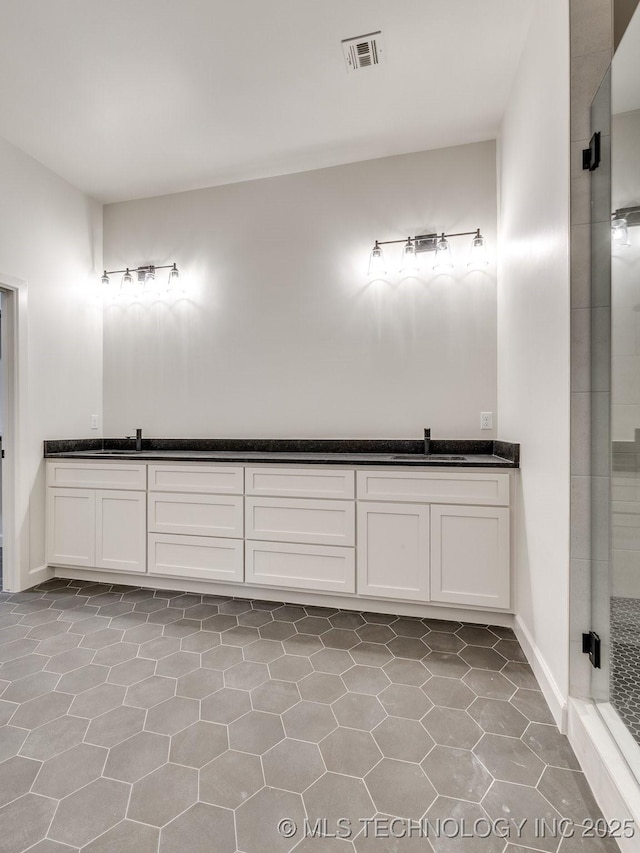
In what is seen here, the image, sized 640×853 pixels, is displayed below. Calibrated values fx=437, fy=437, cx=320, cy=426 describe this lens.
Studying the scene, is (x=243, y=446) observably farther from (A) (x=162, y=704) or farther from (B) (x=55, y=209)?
(B) (x=55, y=209)

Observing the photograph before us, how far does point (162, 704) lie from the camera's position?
5.38ft

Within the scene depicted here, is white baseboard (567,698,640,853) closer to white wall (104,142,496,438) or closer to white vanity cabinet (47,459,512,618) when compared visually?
white vanity cabinet (47,459,512,618)

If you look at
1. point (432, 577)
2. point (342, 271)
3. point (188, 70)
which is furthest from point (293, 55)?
point (432, 577)

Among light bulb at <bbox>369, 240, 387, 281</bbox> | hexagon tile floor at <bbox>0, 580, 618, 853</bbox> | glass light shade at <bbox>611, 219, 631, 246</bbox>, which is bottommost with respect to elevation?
hexagon tile floor at <bbox>0, 580, 618, 853</bbox>

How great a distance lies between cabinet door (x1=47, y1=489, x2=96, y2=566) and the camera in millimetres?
2908

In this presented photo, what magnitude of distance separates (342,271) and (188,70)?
136 cm

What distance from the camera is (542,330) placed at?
177 cm

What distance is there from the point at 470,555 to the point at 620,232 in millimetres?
1594

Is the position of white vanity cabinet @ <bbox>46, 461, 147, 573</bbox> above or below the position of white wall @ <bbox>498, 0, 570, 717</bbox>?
below

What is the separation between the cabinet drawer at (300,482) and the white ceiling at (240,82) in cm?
208

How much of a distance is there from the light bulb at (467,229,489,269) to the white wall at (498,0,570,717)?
29cm

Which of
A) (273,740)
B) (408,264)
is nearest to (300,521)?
(273,740)

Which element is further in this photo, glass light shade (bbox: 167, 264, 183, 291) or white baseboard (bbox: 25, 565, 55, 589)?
glass light shade (bbox: 167, 264, 183, 291)

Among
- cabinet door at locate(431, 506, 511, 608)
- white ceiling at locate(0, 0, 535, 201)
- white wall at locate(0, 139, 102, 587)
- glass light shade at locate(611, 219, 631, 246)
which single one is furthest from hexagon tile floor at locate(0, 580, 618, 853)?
white ceiling at locate(0, 0, 535, 201)
